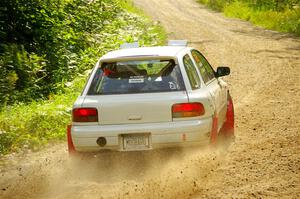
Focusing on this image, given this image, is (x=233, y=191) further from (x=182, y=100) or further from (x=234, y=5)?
(x=234, y=5)

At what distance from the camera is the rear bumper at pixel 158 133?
6.68m

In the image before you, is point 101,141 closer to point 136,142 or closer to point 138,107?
point 136,142

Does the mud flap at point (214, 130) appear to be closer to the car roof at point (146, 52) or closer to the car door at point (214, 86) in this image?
the car door at point (214, 86)

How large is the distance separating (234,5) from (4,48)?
25.1m

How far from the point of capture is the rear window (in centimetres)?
690

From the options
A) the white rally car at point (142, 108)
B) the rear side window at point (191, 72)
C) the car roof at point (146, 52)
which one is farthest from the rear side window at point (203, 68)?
the white rally car at point (142, 108)

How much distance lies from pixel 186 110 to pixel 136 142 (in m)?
0.73

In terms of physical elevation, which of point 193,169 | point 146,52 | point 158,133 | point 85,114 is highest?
point 146,52

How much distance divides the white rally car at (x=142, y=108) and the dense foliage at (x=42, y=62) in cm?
258

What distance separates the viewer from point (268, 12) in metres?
30.3

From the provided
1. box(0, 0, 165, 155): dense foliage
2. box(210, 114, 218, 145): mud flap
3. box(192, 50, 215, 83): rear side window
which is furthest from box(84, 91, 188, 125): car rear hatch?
box(0, 0, 165, 155): dense foliage

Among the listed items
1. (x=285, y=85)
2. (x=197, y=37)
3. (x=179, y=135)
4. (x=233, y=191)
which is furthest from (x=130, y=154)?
(x=197, y=37)

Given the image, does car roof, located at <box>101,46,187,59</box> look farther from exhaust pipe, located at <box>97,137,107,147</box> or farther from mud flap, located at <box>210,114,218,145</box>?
exhaust pipe, located at <box>97,137,107,147</box>

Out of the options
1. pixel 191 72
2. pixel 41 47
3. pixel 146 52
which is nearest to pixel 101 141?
pixel 146 52
